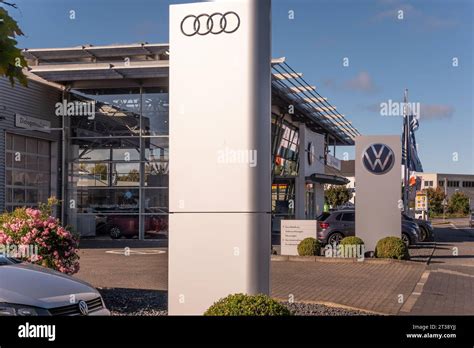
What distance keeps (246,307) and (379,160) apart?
621 inches

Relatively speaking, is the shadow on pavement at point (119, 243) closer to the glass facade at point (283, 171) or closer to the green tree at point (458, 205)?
the glass facade at point (283, 171)

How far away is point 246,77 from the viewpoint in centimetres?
614

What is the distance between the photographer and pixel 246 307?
5223mm

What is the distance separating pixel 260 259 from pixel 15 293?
240 centimetres

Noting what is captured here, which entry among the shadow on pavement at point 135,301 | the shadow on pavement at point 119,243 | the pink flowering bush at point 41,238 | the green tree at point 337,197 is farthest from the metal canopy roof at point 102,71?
the green tree at point 337,197

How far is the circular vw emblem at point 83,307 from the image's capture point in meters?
6.17

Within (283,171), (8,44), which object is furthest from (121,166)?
(8,44)

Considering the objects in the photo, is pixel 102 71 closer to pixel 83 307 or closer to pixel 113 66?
pixel 113 66

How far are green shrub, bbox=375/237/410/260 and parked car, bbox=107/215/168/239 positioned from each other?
11.9 metres

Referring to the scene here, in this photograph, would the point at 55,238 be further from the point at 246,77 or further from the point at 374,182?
the point at 374,182

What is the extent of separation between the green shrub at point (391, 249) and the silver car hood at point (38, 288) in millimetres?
13330

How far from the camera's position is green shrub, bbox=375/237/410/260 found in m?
18.5
